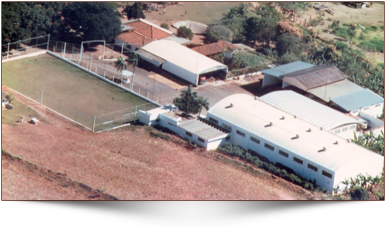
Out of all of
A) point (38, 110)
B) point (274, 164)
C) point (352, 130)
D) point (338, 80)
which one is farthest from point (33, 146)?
point (338, 80)

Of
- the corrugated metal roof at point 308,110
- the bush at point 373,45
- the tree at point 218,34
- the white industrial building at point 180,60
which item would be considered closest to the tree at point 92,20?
the white industrial building at point 180,60

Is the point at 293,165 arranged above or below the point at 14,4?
below

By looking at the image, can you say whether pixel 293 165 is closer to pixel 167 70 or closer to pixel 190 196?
pixel 190 196

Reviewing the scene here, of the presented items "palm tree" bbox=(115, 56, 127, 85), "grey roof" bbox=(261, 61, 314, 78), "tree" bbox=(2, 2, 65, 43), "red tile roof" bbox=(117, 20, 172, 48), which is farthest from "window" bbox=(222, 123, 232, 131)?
"tree" bbox=(2, 2, 65, 43)

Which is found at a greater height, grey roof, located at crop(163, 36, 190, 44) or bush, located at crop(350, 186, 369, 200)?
grey roof, located at crop(163, 36, 190, 44)

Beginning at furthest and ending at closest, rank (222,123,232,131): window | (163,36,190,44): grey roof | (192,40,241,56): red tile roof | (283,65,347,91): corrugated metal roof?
(163,36,190,44): grey roof
(192,40,241,56): red tile roof
(283,65,347,91): corrugated metal roof
(222,123,232,131): window

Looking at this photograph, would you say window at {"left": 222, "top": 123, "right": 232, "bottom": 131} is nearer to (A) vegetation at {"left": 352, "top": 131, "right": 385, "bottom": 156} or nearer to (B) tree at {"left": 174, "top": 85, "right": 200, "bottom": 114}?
(B) tree at {"left": 174, "top": 85, "right": 200, "bottom": 114}
